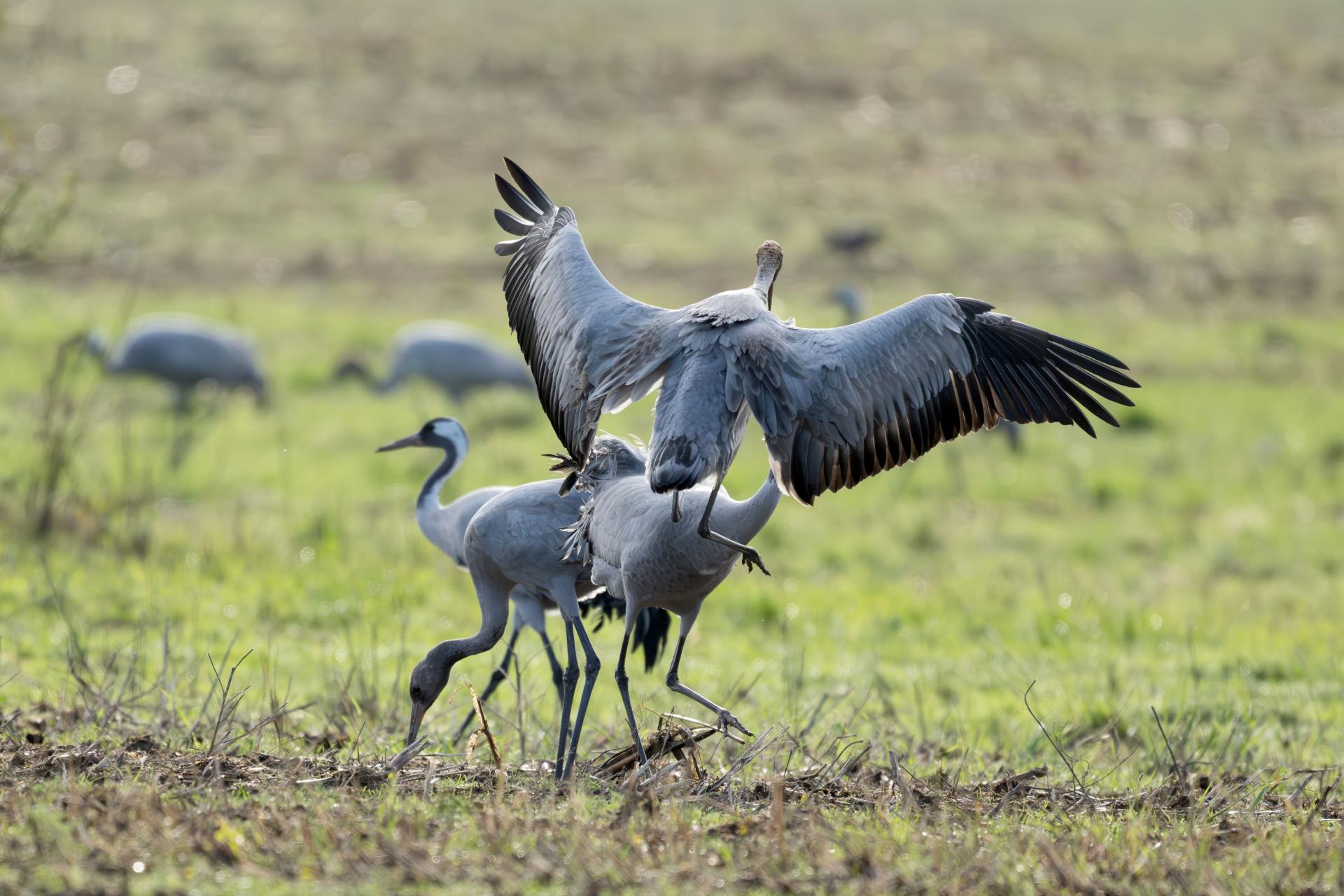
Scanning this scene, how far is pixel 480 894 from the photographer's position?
3.61m

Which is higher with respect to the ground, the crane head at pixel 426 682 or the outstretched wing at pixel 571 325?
the outstretched wing at pixel 571 325

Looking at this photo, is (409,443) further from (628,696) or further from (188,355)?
(188,355)

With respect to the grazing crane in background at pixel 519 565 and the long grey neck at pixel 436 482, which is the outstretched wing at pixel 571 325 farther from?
the long grey neck at pixel 436 482

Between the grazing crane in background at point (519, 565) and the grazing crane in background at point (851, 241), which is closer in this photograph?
the grazing crane in background at point (519, 565)

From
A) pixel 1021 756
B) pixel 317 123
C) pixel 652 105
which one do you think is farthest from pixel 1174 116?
pixel 1021 756

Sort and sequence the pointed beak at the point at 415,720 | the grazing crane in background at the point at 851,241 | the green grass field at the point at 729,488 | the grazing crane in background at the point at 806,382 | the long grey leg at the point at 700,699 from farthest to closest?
the grazing crane in background at the point at 851,241 < the pointed beak at the point at 415,720 < the long grey leg at the point at 700,699 < the grazing crane in background at the point at 806,382 < the green grass field at the point at 729,488

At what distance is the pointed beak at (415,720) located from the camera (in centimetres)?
525

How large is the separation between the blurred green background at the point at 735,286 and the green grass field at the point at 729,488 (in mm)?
63

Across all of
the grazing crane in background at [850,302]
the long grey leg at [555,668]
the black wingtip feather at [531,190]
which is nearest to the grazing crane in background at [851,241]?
the grazing crane in background at [850,302]

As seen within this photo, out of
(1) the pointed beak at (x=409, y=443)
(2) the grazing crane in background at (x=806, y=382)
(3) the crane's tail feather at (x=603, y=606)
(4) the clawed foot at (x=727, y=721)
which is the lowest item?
(4) the clawed foot at (x=727, y=721)

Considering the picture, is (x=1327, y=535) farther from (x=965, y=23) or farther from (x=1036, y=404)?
(x=965, y=23)

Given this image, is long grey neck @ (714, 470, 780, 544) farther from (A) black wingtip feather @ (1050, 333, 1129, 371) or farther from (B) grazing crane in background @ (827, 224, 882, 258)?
(B) grazing crane in background @ (827, 224, 882, 258)

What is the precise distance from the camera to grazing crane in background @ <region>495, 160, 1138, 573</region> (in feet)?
15.2

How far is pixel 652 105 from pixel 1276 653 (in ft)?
74.4
